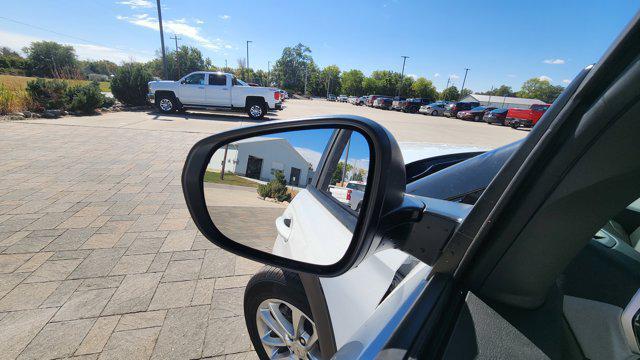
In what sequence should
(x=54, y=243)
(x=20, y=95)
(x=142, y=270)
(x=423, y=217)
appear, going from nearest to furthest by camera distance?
(x=423, y=217) → (x=142, y=270) → (x=54, y=243) → (x=20, y=95)

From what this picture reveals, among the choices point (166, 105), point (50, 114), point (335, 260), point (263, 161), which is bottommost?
point (50, 114)

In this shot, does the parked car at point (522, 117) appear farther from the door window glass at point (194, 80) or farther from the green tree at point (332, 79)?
the green tree at point (332, 79)

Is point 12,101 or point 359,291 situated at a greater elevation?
point 359,291

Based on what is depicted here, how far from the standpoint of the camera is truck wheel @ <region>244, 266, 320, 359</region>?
187cm

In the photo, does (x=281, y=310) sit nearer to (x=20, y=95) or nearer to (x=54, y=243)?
(x=54, y=243)

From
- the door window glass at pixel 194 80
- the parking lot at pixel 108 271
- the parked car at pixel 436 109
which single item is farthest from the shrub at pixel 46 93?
the parked car at pixel 436 109

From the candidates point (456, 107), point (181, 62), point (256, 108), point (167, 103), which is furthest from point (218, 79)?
point (181, 62)

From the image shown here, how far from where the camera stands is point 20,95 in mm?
13164

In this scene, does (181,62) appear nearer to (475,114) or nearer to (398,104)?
(398,104)

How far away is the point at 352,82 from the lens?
280 feet

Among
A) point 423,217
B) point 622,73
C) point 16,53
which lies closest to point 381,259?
point 423,217

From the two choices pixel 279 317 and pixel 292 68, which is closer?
pixel 279 317

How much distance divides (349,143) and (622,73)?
0.89m

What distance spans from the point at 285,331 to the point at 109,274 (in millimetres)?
2331
